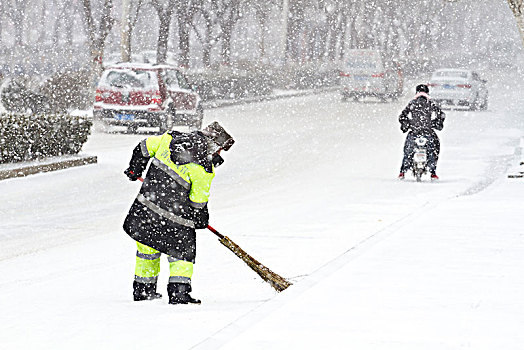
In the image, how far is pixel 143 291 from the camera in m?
7.73

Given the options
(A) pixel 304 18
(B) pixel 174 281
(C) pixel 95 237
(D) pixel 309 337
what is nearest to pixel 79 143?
(C) pixel 95 237

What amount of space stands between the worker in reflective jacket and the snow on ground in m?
0.38

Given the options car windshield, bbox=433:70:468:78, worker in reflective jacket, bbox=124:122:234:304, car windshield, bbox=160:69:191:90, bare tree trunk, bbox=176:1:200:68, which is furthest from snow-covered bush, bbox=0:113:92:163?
bare tree trunk, bbox=176:1:200:68

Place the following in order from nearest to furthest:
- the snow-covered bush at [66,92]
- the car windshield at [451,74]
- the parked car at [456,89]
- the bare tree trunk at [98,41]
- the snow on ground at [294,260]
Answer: the snow on ground at [294,260], the snow-covered bush at [66,92], the bare tree trunk at [98,41], the parked car at [456,89], the car windshield at [451,74]

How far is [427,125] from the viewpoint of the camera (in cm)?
1683

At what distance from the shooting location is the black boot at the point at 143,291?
25.3 ft

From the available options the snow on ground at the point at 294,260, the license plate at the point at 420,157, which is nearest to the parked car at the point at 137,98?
the snow on ground at the point at 294,260

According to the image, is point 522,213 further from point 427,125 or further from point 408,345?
point 408,345

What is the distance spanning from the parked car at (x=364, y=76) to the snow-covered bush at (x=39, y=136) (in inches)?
880

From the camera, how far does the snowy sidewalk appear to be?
593 centimetres

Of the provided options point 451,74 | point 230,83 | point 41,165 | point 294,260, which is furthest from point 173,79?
point 294,260

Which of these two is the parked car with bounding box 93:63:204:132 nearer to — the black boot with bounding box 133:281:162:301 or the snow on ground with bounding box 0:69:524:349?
the snow on ground with bounding box 0:69:524:349

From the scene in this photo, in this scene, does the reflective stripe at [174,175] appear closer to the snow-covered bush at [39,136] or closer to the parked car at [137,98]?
the snow-covered bush at [39,136]

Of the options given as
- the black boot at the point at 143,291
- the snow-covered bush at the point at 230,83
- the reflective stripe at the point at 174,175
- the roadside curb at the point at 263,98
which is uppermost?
the reflective stripe at the point at 174,175
